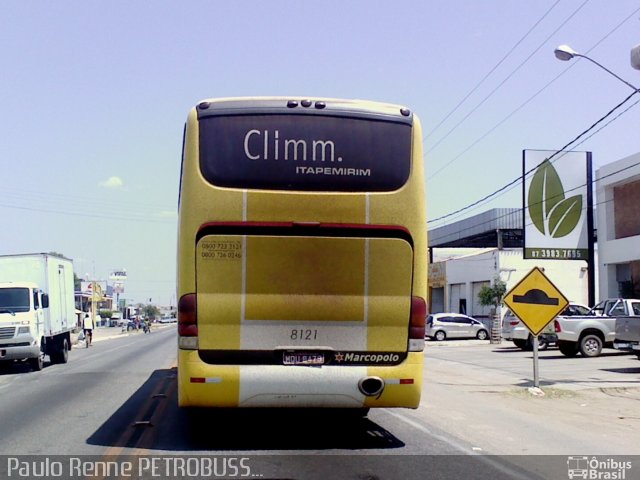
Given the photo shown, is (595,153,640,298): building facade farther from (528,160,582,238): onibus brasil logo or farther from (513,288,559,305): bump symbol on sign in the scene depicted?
(513,288,559,305): bump symbol on sign

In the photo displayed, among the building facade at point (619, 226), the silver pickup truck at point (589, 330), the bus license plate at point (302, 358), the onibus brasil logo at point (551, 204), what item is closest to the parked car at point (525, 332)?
the silver pickup truck at point (589, 330)

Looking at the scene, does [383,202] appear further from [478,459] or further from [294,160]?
[478,459]

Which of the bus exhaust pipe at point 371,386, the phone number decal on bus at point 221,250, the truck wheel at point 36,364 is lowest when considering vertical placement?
the truck wheel at point 36,364

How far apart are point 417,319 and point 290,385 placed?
1.66 meters

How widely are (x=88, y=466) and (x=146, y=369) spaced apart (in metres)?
13.8

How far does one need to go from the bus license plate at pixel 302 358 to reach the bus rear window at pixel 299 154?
1895 millimetres

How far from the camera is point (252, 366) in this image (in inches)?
328

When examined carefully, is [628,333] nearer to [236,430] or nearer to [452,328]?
[236,430]

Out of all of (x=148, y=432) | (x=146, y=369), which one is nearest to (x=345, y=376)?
(x=148, y=432)

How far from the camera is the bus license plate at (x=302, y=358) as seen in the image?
27.5 feet

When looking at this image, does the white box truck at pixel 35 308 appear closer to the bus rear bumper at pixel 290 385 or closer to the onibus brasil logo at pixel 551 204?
the bus rear bumper at pixel 290 385

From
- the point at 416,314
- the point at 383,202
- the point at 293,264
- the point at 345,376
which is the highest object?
the point at 383,202

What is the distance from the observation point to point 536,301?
15086mm

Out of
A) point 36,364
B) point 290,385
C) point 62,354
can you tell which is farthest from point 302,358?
point 62,354
